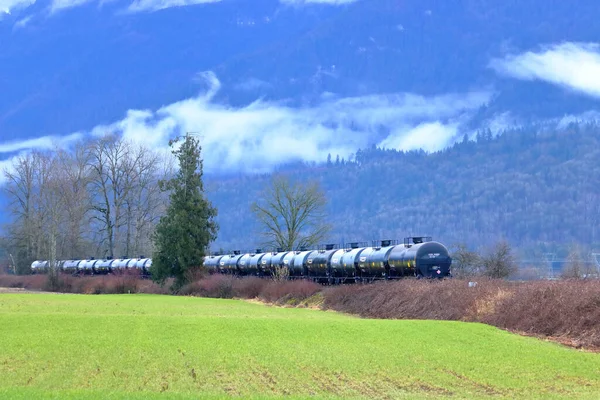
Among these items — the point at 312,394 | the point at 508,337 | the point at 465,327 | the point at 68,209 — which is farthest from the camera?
the point at 68,209

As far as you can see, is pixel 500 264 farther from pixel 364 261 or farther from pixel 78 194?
pixel 78 194

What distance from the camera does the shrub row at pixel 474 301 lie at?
119 feet

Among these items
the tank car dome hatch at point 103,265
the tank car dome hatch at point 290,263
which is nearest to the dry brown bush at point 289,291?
the tank car dome hatch at point 290,263

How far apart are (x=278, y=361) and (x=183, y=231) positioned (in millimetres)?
59182

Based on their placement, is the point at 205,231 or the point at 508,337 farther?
the point at 205,231

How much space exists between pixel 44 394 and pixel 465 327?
876 inches

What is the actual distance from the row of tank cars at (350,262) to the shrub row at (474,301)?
3.06 meters

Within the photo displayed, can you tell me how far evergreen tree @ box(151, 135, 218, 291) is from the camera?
86875 mm

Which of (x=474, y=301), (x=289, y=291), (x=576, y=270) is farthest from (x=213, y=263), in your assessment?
(x=474, y=301)

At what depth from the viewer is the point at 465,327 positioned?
3797 cm

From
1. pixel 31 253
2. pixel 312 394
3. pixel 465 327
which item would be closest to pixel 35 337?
pixel 312 394

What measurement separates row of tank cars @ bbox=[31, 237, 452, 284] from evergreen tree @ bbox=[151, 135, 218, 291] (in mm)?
6570

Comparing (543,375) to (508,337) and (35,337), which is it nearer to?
(508,337)

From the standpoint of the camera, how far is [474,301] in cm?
4453
